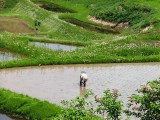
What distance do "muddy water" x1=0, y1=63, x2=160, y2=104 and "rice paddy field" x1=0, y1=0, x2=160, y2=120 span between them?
3.16 ft

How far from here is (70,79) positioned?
88.7ft

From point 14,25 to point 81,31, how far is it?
7.24m

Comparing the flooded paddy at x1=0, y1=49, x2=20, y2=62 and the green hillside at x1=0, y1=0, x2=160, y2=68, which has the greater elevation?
the green hillside at x1=0, y1=0, x2=160, y2=68

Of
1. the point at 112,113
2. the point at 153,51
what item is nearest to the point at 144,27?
the point at 153,51

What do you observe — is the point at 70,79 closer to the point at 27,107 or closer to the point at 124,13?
the point at 27,107

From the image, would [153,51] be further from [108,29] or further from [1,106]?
[108,29]

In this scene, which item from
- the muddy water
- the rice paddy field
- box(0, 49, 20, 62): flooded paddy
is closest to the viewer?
the muddy water

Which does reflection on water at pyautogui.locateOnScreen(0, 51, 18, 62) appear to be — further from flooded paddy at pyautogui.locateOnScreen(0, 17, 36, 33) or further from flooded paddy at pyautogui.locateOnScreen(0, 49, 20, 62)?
flooded paddy at pyautogui.locateOnScreen(0, 17, 36, 33)

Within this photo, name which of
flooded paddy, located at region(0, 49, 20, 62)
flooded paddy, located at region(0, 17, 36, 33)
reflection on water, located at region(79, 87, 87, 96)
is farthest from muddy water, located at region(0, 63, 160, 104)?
flooded paddy, located at region(0, 17, 36, 33)

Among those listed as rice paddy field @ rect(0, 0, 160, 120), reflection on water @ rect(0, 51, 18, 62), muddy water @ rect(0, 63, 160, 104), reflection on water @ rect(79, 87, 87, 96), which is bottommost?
reflection on water @ rect(79, 87, 87, 96)

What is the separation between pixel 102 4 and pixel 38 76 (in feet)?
128

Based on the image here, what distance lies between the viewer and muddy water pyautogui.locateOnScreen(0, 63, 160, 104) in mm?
24406

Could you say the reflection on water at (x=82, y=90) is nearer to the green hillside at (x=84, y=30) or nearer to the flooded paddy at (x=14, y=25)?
the green hillside at (x=84, y=30)

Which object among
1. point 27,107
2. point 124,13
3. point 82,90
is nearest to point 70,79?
point 82,90
